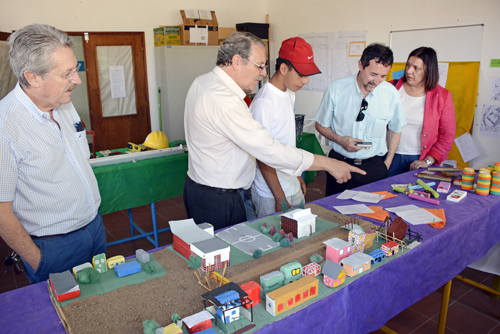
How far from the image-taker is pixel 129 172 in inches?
119

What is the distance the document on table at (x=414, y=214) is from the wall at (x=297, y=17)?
2.84 metres

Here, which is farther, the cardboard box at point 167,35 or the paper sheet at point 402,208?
the cardboard box at point 167,35

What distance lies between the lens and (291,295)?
117cm

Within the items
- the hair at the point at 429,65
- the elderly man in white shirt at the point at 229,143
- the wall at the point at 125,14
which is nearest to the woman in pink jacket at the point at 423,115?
the hair at the point at 429,65

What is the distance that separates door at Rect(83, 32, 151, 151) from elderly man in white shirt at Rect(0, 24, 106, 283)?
15.1 ft

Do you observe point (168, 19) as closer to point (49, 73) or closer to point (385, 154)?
point (385, 154)

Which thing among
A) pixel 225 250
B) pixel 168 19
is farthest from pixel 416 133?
pixel 168 19

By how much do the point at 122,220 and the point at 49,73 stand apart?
307cm

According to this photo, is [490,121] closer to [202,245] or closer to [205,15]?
[202,245]

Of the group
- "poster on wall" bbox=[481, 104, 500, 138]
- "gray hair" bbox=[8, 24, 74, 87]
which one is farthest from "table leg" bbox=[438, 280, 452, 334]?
"poster on wall" bbox=[481, 104, 500, 138]

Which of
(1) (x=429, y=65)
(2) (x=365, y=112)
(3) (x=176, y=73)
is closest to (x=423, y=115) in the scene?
(1) (x=429, y=65)

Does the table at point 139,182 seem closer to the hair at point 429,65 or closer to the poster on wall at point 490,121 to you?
the hair at point 429,65

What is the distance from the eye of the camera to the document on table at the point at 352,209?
195 cm

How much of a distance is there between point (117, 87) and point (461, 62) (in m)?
4.91
